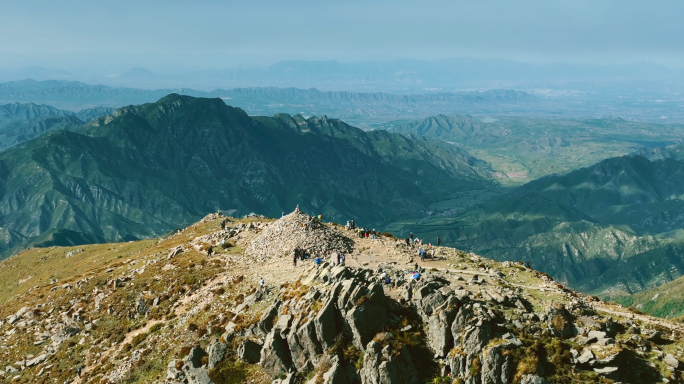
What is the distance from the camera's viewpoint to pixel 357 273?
1772 inches

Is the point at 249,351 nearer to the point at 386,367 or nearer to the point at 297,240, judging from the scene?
the point at 386,367

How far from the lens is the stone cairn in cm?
6450

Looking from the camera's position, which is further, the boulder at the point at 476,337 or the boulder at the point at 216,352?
the boulder at the point at 216,352

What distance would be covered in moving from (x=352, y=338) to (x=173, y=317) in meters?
28.3

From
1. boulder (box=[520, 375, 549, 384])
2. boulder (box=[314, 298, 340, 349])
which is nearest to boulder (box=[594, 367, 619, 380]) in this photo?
boulder (box=[520, 375, 549, 384])

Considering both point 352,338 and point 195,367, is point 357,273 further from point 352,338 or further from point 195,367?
point 195,367

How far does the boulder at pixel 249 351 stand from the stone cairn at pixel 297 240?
74.4ft

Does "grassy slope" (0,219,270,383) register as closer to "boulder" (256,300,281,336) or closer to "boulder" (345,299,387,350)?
"boulder" (256,300,281,336)

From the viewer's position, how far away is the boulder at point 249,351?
40.1 meters

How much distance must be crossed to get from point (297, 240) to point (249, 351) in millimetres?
26609

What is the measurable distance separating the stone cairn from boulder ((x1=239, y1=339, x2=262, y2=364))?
22665mm

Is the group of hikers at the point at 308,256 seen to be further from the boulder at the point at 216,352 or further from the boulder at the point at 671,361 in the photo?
the boulder at the point at 671,361

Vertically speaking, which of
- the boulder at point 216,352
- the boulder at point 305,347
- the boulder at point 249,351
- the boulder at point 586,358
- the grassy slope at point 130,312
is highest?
the boulder at point 586,358

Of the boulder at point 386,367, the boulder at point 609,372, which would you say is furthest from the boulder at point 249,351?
the boulder at point 609,372
